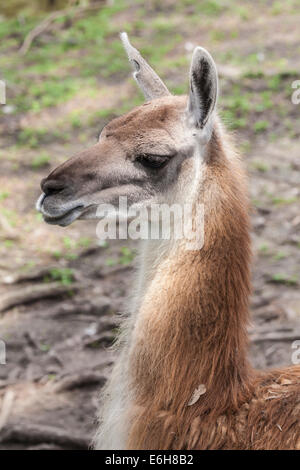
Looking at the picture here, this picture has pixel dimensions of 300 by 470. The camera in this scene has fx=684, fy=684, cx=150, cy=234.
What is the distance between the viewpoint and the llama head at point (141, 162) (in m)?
3.05

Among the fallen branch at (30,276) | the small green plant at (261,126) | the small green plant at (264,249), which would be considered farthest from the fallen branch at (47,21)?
the small green plant at (264,249)

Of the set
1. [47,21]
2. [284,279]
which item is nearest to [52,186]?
[284,279]

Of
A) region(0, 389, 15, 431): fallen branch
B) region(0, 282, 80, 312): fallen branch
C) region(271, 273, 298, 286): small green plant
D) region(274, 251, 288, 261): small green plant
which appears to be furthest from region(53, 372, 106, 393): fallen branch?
region(274, 251, 288, 261): small green plant

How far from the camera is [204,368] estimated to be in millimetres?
3033

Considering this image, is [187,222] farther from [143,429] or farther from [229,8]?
[229,8]

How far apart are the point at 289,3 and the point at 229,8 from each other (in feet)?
3.44

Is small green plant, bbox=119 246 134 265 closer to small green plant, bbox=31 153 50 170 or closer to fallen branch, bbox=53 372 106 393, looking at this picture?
fallen branch, bbox=53 372 106 393

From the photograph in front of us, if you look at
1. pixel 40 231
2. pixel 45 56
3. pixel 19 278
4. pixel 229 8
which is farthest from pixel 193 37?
pixel 19 278

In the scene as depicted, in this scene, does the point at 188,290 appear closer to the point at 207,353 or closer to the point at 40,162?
the point at 207,353

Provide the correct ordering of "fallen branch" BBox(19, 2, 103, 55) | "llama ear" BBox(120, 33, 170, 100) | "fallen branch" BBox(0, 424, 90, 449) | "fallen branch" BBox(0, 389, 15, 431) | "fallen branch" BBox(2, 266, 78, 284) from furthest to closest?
"fallen branch" BBox(19, 2, 103, 55), "fallen branch" BBox(2, 266, 78, 284), "fallen branch" BBox(0, 389, 15, 431), "fallen branch" BBox(0, 424, 90, 449), "llama ear" BBox(120, 33, 170, 100)

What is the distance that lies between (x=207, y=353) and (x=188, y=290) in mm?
298

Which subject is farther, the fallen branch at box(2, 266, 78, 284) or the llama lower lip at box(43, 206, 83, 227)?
the fallen branch at box(2, 266, 78, 284)

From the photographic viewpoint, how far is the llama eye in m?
3.14

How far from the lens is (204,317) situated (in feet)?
9.84
